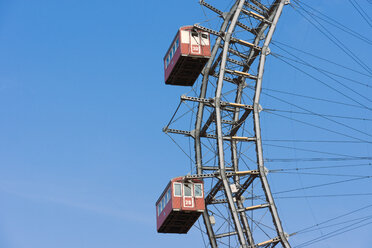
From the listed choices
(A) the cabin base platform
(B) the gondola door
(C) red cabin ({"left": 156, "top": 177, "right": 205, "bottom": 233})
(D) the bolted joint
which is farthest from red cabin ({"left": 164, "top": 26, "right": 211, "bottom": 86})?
(A) the cabin base platform

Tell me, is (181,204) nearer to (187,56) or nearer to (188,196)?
(188,196)

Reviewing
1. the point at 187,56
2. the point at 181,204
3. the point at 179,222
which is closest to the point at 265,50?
the point at 187,56

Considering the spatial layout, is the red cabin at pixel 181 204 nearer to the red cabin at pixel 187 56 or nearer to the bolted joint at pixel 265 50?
the red cabin at pixel 187 56

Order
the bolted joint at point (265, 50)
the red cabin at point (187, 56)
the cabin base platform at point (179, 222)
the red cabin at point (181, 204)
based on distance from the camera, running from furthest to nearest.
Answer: the bolted joint at point (265, 50) < the red cabin at point (187, 56) < the cabin base platform at point (179, 222) < the red cabin at point (181, 204)

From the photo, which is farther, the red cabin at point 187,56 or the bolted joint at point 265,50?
the bolted joint at point 265,50

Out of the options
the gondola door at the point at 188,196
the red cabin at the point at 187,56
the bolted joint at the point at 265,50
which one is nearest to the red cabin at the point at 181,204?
the gondola door at the point at 188,196

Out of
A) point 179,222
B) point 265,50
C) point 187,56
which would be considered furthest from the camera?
point 265,50

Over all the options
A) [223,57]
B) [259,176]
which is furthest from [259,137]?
[223,57]

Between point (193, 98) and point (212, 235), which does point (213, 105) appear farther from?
point (212, 235)

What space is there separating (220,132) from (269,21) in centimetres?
1065

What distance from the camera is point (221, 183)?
2282 inches

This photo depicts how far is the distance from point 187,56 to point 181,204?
10.6m

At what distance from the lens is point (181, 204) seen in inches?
2249

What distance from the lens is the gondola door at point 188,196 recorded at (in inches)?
2255
